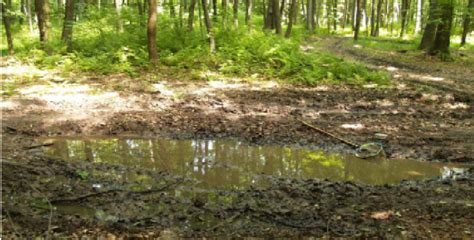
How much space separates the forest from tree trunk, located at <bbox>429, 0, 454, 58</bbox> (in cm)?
12

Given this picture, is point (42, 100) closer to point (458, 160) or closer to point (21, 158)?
point (21, 158)

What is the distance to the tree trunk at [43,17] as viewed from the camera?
57.5 ft

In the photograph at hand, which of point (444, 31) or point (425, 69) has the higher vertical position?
point (444, 31)

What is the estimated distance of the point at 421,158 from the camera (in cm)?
815

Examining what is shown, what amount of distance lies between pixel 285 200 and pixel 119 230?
2.45 metres

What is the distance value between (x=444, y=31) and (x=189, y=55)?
478 inches

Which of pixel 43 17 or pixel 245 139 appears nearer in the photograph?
pixel 245 139

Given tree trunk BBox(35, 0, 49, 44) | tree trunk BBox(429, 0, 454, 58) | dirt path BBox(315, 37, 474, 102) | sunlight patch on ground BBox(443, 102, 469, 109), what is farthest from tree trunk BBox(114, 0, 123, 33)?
tree trunk BBox(429, 0, 454, 58)

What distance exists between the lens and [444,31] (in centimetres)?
1905

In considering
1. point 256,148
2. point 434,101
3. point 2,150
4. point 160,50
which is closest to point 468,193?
point 256,148

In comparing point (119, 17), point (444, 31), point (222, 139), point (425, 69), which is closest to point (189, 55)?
point (119, 17)

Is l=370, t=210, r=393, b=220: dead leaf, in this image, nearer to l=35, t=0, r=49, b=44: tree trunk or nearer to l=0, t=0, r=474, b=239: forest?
l=0, t=0, r=474, b=239: forest

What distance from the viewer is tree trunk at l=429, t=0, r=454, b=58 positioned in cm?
1895

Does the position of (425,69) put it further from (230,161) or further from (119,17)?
(119,17)
